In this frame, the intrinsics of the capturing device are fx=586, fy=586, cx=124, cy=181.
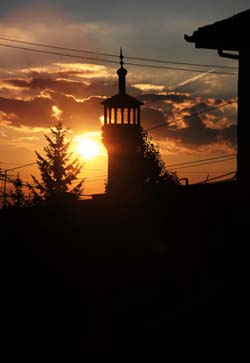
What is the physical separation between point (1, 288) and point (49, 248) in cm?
193

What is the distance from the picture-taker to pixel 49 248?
15.8 metres

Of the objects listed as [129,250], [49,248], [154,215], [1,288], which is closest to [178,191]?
[154,215]

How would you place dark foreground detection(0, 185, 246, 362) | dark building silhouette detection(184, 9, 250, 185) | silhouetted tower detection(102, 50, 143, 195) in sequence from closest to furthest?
dark foreground detection(0, 185, 246, 362)
dark building silhouette detection(184, 9, 250, 185)
silhouetted tower detection(102, 50, 143, 195)

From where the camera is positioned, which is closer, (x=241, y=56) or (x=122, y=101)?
(x=241, y=56)

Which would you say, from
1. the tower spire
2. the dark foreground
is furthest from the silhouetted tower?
the dark foreground

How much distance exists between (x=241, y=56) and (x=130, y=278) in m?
6.04

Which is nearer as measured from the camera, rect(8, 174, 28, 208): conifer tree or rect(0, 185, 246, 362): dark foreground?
rect(0, 185, 246, 362): dark foreground

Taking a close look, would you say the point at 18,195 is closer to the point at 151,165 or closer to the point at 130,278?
the point at 151,165

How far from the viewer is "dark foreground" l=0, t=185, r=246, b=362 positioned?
9.56 metres

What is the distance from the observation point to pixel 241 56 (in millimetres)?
14398

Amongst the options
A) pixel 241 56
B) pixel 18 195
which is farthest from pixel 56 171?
pixel 241 56

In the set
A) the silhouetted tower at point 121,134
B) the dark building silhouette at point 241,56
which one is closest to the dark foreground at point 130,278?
the dark building silhouette at point 241,56

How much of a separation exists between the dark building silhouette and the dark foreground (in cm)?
87

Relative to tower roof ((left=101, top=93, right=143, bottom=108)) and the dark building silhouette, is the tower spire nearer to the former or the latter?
tower roof ((left=101, top=93, right=143, bottom=108))
